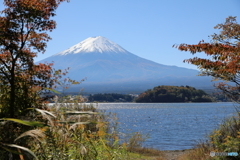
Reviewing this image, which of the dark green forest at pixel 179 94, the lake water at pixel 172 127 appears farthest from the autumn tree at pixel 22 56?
the dark green forest at pixel 179 94

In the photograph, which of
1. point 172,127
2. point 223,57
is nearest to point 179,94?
point 172,127

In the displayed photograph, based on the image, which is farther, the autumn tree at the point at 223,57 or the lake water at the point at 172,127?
the lake water at the point at 172,127

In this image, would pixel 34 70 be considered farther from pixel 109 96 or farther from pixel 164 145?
pixel 109 96

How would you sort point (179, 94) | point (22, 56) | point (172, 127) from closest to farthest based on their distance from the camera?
point (22, 56) < point (172, 127) < point (179, 94)

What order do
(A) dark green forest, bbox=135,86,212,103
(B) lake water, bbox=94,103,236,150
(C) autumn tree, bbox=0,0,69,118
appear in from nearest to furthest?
(C) autumn tree, bbox=0,0,69,118, (B) lake water, bbox=94,103,236,150, (A) dark green forest, bbox=135,86,212,103

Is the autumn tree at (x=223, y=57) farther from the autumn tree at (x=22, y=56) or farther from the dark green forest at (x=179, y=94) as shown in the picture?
the dark green forest at (x=179, y=94)

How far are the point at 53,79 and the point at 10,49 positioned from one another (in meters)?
1.03

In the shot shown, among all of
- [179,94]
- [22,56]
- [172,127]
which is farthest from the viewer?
[179,94]

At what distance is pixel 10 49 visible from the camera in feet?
18.0

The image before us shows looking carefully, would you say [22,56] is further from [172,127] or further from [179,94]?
[179,94]

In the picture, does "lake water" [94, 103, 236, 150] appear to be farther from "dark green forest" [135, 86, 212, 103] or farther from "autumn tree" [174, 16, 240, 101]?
"dark green forest" [135, 86, 212, 103]

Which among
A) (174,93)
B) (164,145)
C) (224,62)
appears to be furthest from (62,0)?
(174,93)

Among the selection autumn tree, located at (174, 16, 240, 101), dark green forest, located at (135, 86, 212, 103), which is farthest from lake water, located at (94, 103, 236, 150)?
dark green forest, located at (135, 86, 212, 103)

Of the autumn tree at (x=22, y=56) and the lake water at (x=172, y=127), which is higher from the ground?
the autumn tree at (x=22, y=56)
